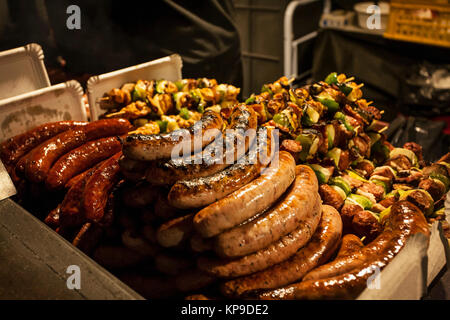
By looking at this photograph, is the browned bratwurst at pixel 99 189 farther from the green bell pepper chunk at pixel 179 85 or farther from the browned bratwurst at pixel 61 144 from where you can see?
the green bell pepper chunk at pixel 179 85

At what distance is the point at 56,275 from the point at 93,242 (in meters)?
0.56

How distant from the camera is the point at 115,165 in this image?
252 centimetres

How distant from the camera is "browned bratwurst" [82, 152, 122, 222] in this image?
7.46ft

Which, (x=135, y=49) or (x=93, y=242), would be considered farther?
(x=135, y=49)

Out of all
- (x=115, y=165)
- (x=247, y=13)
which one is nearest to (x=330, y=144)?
(x=115, y=165)

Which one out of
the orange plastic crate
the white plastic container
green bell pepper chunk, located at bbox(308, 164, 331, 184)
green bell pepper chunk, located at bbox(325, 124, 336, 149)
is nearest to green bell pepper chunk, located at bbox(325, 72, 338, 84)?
green bell pepper chunk, located at bbox(325, 124, 336, 149)

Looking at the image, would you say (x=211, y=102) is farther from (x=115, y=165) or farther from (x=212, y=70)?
(x=115, y=165)

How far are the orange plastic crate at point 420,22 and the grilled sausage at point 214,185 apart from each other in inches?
226

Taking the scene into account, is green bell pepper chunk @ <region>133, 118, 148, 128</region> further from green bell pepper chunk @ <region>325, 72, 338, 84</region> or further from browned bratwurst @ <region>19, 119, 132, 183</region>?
green bell pepper chunk @ <region>325, 72, 338, 84</region>

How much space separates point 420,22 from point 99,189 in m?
6.31

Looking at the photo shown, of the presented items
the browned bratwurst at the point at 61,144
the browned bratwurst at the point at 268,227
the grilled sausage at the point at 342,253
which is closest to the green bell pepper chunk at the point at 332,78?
the grilled sausage at the point at 342,253

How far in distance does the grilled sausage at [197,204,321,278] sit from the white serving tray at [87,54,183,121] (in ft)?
8.03

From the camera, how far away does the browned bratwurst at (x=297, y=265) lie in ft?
6.31

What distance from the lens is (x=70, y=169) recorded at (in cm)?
269
